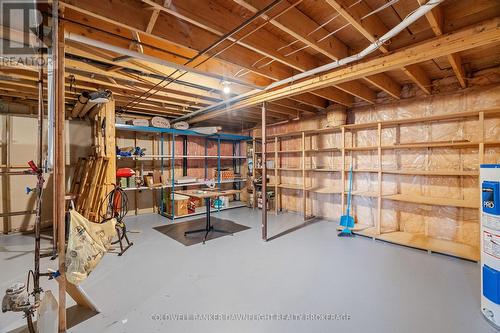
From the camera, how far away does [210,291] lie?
2447mm

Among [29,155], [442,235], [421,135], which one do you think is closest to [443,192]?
[442,235]

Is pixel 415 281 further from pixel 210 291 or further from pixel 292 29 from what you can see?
pixel 292 29

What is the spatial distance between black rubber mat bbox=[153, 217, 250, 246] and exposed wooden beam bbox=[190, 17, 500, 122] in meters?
2.73

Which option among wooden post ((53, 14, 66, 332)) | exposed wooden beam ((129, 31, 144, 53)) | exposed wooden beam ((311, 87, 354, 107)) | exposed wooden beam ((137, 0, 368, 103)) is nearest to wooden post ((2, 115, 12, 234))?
exposed wooden beam ((129, 31, 144, 53))

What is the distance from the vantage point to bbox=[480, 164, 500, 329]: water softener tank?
1.95m

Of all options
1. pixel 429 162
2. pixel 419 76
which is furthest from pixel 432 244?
pixel 419 76

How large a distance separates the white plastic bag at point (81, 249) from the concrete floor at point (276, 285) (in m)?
0.49

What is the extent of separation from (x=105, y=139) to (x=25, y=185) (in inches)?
87.6

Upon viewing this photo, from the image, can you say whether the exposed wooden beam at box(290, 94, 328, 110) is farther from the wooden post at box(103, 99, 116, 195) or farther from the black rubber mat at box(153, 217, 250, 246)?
the wooden post at box(103, 99, 116, 195)

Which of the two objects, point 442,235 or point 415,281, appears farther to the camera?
point 442,235

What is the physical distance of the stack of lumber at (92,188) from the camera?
3.88 metres

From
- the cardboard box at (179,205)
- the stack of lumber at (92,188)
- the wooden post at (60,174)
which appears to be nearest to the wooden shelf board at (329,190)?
the cardboard box at (179,205)

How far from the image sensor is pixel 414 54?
242 centimetres

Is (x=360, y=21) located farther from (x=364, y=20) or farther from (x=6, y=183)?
(x=6, y=183)
